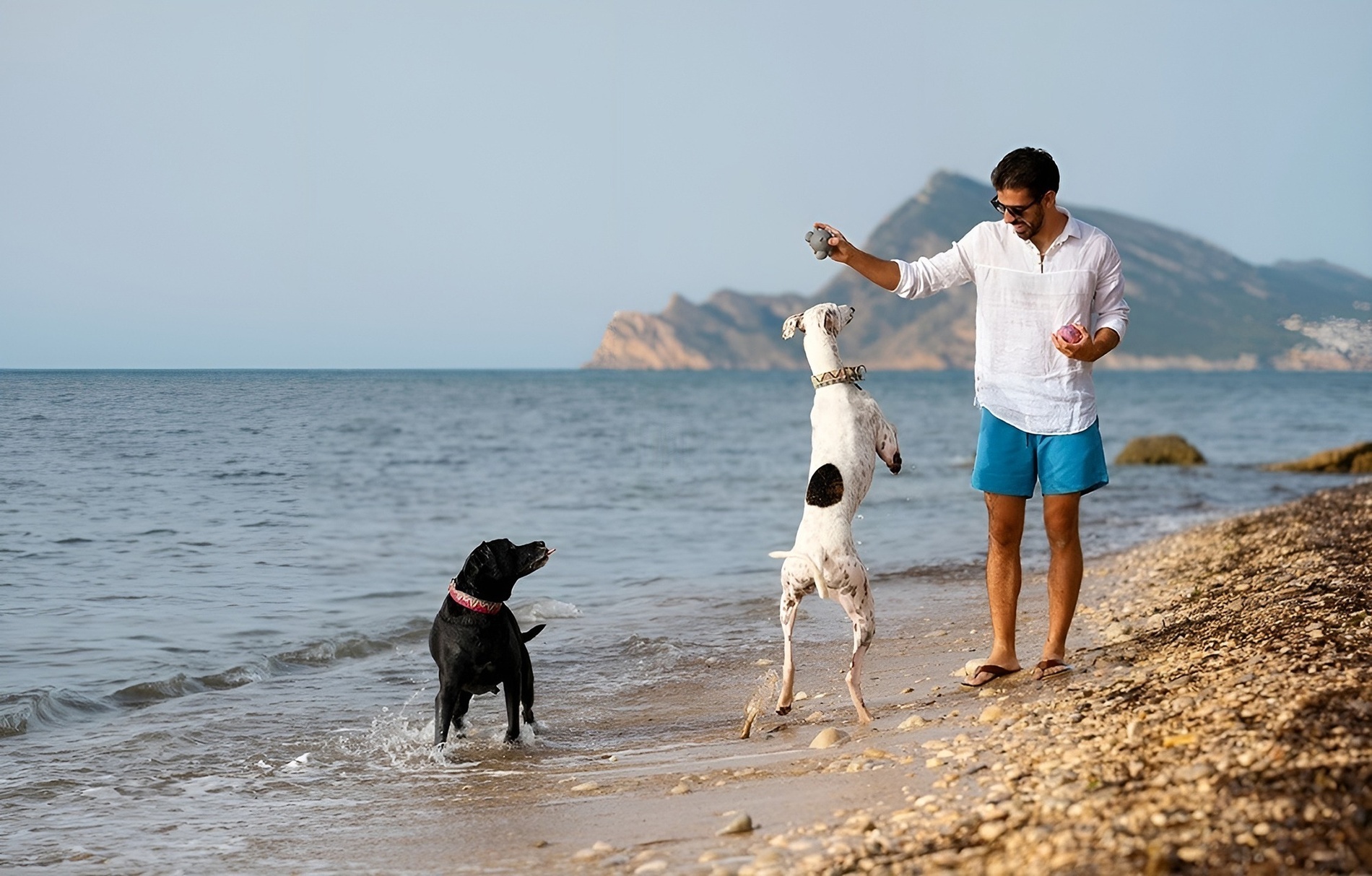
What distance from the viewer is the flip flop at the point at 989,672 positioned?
583 centimetres

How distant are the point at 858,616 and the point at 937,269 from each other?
66.8 inches

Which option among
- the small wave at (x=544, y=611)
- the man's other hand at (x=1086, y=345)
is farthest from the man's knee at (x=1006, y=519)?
the small wave at (x=544, y=611)

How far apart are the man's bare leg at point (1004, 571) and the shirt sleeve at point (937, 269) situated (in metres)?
1.07

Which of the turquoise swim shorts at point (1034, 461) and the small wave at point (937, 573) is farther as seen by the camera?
the small wave at point (937, 573)

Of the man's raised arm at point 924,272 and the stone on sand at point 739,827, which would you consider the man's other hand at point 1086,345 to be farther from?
the stone on sand at point 739,827

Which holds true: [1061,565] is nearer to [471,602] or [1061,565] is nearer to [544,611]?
[471,602]

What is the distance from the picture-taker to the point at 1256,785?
3.17 m

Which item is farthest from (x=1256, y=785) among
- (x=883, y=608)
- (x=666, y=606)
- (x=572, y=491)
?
(x=572, y=491)

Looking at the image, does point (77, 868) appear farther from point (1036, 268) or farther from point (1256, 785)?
point (1036, 268)

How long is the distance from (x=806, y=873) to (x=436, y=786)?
256 centimetres

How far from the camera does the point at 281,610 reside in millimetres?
9523

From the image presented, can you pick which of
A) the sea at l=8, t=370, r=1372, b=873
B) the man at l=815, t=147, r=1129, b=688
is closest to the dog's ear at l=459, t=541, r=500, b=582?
the sea at l=8, t=370, r=1372, b=873

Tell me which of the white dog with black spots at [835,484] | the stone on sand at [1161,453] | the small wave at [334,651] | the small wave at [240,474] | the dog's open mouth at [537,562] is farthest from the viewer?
the stone on sand at [1161,453]

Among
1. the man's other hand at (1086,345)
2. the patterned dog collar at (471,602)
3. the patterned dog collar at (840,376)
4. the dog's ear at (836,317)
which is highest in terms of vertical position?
the dog's ear at (836,317)
